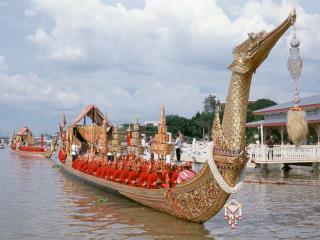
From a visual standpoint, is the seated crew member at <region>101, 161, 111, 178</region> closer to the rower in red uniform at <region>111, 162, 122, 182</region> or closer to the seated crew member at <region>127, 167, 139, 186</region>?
the rower in red uniform at <region>111, 162, 122, 182</region>

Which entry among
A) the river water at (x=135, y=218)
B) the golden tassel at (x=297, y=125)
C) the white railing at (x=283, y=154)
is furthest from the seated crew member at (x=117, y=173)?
the white railing at (x=283, y=154)

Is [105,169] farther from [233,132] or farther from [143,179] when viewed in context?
[233,132]

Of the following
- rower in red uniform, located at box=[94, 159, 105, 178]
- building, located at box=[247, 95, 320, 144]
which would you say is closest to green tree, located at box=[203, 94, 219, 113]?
building, located at box=[247, 95, 320, 144]

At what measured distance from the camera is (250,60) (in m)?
8.40

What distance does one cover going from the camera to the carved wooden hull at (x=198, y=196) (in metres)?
8.44

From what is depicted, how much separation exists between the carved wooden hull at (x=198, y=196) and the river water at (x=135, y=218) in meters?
0.24

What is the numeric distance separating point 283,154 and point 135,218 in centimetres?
1369

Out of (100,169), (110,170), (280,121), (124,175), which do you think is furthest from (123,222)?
(280,121)

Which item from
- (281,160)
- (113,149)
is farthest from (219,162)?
(281,160)

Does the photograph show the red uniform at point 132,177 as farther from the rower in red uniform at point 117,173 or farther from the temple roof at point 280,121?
the temple roof at point 280,121

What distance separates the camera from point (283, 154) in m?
22.7

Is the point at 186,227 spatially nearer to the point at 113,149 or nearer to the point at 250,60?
the point at 250,60

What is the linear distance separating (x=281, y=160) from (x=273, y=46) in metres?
15.0

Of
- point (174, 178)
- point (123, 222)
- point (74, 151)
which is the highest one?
point (74, 151)
